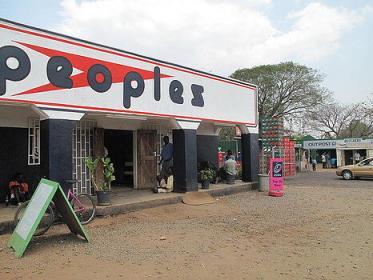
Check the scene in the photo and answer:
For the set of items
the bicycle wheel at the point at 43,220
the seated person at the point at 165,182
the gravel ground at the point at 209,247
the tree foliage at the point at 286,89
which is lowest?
the gravel ground at the point at 209,247

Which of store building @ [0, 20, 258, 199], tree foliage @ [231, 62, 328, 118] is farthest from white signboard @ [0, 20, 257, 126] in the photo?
tree foliage @ [231, 62, 328, 118]

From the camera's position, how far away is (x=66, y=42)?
9.21 metres

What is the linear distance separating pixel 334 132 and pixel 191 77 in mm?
41655

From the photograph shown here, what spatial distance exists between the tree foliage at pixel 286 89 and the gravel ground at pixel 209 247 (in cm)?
2576

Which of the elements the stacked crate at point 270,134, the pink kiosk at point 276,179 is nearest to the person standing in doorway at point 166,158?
the pink kiosk at point 276,179

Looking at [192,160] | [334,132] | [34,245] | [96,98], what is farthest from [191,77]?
[334,132]

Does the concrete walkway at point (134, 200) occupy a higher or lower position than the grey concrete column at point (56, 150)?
lower

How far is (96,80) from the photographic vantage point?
987 centimetres

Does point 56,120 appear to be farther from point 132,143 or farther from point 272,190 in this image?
point 272,190

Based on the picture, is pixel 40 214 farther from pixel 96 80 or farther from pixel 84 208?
pixel 96 80

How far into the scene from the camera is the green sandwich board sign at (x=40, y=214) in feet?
21.0

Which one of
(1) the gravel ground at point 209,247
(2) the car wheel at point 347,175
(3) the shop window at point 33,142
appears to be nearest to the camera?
(1) the gravel ground at point 209,247

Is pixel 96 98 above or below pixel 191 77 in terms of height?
below

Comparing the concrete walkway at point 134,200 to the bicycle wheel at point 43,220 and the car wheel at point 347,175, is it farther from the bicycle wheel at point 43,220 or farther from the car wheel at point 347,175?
the car wheel at point 347,175
